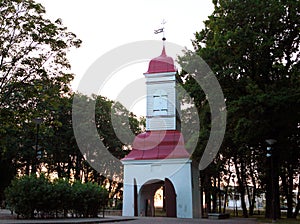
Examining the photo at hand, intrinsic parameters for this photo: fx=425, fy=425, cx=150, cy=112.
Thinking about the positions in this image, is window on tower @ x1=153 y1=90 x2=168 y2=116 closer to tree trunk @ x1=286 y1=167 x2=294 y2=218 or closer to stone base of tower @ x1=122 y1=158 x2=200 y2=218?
stone base of tower @ x1=122 y1=158 x2=200 y2=218

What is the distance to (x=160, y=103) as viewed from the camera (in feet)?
114

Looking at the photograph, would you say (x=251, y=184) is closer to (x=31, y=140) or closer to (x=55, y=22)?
(x=31, y=140)

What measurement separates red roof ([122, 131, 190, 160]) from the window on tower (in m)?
1.77

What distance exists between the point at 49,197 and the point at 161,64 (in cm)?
1821

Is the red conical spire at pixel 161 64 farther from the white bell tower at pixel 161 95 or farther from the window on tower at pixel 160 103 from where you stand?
the window on tower at pixel 160 103

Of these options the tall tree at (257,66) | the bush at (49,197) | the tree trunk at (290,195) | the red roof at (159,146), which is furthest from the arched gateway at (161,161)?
the bush at (49,197)

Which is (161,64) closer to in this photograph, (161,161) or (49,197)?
(161,161)

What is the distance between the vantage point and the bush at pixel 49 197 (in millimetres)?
19078

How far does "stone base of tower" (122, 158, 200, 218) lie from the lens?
3148cm

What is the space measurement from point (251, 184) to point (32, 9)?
35970 mm

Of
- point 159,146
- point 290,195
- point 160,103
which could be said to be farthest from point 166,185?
point 290,195

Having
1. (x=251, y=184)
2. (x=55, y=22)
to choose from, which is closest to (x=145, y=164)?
(x=55, y=22)

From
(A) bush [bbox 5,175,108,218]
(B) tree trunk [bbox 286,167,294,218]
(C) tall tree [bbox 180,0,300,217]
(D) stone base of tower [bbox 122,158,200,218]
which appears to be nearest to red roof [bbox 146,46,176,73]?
(D) stone base of tower [bbox 122,158,200,218]

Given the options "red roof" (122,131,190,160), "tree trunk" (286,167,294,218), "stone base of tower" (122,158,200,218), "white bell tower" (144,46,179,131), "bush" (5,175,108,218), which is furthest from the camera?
"tree trunk" (286,167,294,218)
